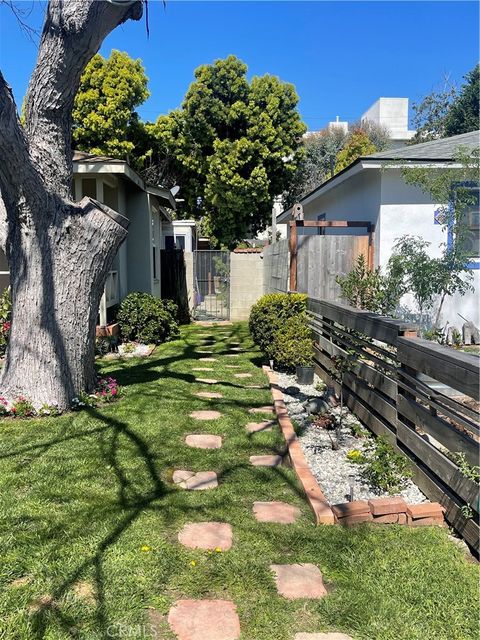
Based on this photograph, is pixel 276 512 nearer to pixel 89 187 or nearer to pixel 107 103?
pixel 89 187

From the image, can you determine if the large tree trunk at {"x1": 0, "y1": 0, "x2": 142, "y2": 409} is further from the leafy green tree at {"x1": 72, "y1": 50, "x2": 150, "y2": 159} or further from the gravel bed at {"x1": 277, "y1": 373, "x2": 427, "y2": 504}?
the leafy green tree at {"x1": 72, "y1": 50, "x2": 150, "y2": 159}

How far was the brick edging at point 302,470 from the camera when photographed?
309 centimetres

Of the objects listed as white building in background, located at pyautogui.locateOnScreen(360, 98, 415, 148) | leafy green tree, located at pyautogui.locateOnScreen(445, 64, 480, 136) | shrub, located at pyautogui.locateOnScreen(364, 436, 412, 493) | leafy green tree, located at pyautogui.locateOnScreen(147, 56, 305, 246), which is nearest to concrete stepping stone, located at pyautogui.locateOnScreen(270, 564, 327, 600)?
shrub, located at pyautogui.locateOnScreen(364, 436, 412, 493)

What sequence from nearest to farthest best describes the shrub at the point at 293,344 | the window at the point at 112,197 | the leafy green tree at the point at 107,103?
1. the shrub at the point at 293,344
2. the window at the point at 112,197
3. the leafy green tree at the point at 107,103

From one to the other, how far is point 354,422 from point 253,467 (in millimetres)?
1452

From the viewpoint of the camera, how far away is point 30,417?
498cm

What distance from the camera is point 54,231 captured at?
16.4ft

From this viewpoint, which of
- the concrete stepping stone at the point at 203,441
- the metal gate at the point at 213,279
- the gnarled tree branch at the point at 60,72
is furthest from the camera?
the metal gate at the point at 213,279

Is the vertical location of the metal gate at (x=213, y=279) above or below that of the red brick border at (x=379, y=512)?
above

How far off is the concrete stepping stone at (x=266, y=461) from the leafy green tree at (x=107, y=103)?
17.9 metres

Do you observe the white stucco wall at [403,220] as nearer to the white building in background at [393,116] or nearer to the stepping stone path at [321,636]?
the stepping stone path at [321,636]

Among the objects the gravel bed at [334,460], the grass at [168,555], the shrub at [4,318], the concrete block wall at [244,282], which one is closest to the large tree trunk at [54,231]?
the grass at [168,555]

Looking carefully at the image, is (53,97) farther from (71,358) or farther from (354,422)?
(354,422)

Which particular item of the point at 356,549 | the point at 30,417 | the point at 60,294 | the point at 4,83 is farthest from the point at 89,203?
the point at 356,549
